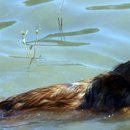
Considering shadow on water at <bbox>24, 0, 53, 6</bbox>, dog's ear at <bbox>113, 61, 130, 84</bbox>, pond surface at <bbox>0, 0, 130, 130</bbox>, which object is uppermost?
dog's ear at <bbox>113, 61, 130, 84</bbox>

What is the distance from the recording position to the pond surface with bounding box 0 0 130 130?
6867 millimetres

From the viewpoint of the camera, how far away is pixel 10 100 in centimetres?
588

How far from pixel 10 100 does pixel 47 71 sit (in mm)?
1569

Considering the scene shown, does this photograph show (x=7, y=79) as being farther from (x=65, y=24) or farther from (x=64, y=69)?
(x=65, y=24)

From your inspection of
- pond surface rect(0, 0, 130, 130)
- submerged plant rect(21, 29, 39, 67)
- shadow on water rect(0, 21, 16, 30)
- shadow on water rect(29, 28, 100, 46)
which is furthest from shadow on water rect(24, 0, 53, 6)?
submerged plant rect(21, 29, 39, 67)

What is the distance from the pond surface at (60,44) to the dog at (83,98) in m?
0.13

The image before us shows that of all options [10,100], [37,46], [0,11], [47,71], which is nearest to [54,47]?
[37,46]

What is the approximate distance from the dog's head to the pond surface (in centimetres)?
14

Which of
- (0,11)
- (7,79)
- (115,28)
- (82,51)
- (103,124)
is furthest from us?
(0,11)

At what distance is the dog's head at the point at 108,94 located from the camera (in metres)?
5.77

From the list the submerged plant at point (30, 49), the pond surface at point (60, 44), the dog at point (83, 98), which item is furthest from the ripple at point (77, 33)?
the dog at point (83, 98)

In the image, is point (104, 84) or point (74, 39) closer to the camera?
point (104, 84)

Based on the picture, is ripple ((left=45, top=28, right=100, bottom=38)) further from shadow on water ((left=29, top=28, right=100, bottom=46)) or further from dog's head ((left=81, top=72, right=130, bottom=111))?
dog's head ((left=81, top=72, right=130, bottom=111))

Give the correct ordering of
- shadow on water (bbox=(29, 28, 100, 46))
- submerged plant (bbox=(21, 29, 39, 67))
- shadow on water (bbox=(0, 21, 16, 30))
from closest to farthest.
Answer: submerged plant (bbox=(21, 29, 39, 67)) < shadow on water (bbox=(29, 28, 100, 46)) < shadow on water (bbox=(0, 21, 16, 30))
